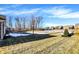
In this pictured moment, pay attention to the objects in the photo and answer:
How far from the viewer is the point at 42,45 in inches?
104

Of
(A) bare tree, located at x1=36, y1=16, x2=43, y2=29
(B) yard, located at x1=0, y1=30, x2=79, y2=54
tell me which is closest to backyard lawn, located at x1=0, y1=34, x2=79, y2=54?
(B) yard, located at x1=0, y1=30, x2=79, y2=54

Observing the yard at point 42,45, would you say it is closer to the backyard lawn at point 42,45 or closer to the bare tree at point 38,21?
the backyard lawn at point 42,45

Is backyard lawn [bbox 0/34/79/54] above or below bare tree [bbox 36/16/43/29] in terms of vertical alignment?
below

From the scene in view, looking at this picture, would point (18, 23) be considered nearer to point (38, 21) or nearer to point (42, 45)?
point (38, 21)

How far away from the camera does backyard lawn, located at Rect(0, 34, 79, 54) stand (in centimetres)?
261

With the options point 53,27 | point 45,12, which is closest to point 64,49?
point 53,27

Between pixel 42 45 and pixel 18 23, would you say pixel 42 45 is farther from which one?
pixel 18 23

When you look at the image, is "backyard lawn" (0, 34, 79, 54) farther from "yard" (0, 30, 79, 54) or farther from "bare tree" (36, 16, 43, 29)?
"bare tree" (36, 16, 43, 29)

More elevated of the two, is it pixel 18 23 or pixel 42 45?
pixel 18 23

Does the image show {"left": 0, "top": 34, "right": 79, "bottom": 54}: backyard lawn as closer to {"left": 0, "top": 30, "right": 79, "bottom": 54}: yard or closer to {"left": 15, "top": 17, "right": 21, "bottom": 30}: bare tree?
{"left": 0, "top": 30, "right": 79, "bottom": 54}: yard

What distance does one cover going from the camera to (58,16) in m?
2.65

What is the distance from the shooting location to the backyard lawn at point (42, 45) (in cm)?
261

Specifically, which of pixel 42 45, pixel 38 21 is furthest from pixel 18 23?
pixel 42 45
